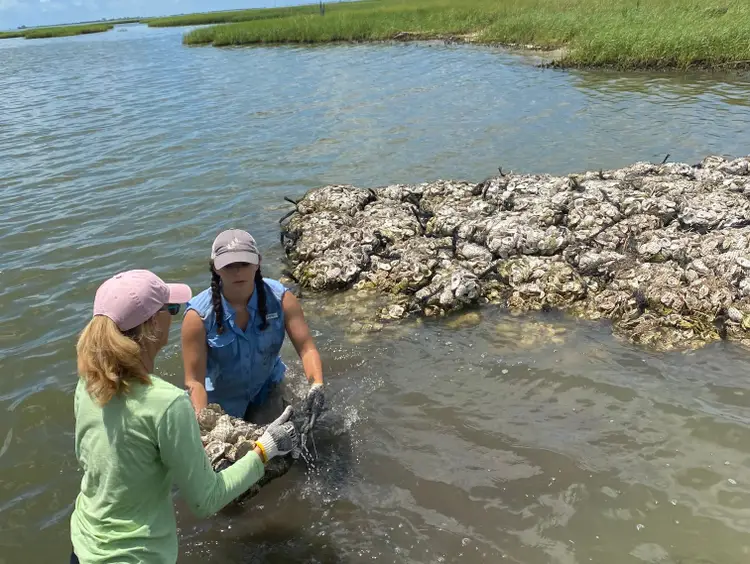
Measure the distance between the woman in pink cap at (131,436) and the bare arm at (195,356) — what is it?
124 cm

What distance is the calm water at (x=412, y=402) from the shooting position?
147 inches

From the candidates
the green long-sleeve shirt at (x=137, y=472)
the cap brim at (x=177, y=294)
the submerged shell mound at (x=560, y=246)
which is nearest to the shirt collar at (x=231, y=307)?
the cap brim at (x=177, y=294)

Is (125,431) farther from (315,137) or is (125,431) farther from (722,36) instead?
(722,36)

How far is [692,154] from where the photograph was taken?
11812mm

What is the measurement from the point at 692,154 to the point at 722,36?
11.7m

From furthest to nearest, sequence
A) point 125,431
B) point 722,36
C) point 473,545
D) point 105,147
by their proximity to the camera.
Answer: point 722,36
point 105,147
point 473,545
point 125,431

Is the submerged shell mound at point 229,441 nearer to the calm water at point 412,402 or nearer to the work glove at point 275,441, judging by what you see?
the calm water at point 412,402

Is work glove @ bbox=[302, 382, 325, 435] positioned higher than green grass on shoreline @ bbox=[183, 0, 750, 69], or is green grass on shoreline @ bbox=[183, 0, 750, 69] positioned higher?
green grass on shoreline @ bbox=[183, 0, 750, 69]

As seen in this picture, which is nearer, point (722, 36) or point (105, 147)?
point (105, 147)

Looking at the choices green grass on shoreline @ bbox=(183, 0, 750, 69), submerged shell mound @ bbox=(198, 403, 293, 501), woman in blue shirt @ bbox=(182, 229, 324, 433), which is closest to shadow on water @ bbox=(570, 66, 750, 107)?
green grass on shoreline @ bbox=(183, 0, 750, 69)

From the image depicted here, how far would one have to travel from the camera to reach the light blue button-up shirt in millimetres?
3930

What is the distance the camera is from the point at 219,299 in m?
3.85

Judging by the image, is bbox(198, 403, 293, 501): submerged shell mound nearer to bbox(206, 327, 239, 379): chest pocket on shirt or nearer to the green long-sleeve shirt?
bbox(206, 327, 239, 379): chest pocket on shirt

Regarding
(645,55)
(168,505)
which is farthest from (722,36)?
(168,505)
